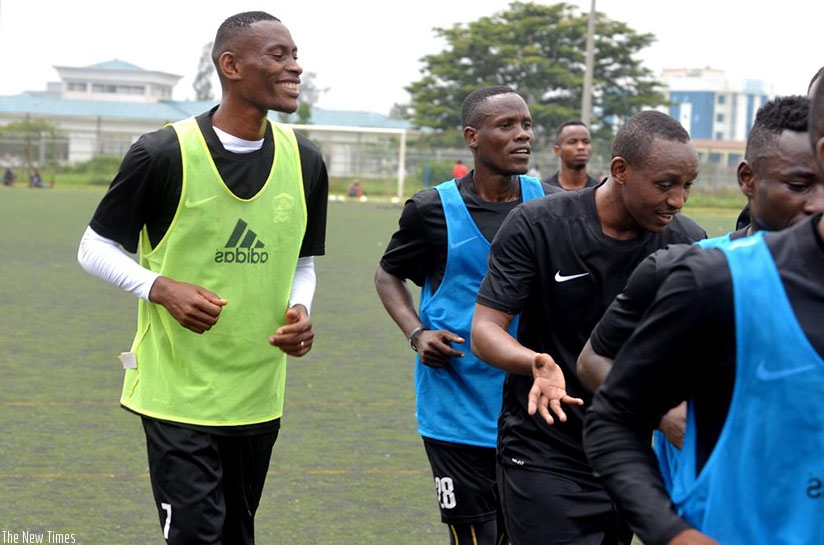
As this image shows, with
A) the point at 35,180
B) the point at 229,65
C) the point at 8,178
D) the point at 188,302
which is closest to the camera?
the point at 188,302

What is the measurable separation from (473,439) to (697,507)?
278 cm

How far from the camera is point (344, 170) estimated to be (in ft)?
179

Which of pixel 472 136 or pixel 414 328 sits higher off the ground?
pixel 472 136

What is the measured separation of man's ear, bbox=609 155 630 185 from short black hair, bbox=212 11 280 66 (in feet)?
4.88

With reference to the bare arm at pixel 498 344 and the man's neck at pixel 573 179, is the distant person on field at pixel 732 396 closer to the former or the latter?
the bare arm at pixel 498 344

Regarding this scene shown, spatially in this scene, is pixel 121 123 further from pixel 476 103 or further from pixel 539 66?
pixel 476 103

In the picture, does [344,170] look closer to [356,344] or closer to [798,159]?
[356,344]

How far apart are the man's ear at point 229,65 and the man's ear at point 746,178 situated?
205 centimetres

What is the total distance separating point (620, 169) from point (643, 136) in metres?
0.15

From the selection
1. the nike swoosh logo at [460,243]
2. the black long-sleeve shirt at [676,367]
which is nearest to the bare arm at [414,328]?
the nike swoosh logo at [460,243]

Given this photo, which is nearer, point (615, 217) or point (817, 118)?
point (817, 118)

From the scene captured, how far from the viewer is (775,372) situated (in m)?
2.14

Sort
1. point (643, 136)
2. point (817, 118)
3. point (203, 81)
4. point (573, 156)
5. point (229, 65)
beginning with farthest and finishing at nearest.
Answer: point (203, 81) → point (573, 156) → point (229, 65) → point (643, 136) → point (817, 118)

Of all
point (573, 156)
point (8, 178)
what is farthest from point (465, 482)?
point (8, 178)
